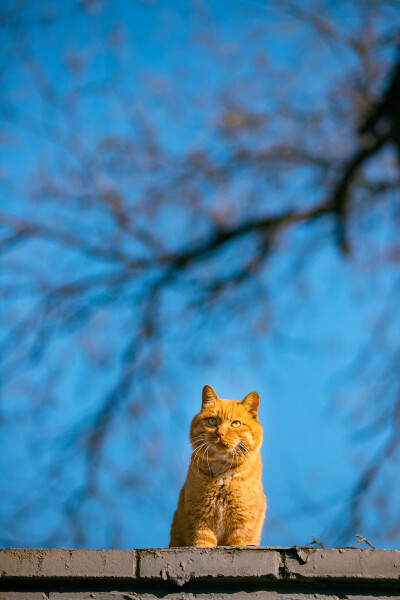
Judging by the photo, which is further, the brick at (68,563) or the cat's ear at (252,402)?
the cat's ear at (252,402)

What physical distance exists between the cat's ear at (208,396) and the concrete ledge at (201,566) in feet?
3.26

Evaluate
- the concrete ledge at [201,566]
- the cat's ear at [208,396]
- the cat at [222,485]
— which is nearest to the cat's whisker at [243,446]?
the cat at [222,485]

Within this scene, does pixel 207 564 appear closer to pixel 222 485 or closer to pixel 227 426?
pixel 222 485

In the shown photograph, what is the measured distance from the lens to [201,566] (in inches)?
69.3

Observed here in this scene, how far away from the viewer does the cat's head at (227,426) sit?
2.48m

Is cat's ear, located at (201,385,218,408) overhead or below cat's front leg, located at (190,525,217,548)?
overhead

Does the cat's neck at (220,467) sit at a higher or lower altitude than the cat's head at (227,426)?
lower

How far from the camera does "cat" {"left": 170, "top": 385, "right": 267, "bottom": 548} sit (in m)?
2.35

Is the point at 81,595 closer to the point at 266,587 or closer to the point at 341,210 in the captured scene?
the point at 266,587

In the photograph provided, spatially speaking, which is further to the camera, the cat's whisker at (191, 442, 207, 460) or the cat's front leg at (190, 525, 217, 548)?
the cat's whisker at (191, 442, 207, 460)

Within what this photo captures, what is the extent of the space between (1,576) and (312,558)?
A: 3.18 feet

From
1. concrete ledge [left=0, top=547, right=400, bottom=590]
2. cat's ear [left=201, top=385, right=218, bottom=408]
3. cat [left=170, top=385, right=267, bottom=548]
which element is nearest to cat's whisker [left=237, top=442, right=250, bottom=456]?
cat [left=170, top=385, right=267, bottom=548]

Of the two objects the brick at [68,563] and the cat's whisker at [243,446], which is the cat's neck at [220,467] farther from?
the brick at [68,563]

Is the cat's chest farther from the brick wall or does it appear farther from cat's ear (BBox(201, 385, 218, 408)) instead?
the brick wall
